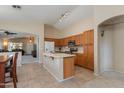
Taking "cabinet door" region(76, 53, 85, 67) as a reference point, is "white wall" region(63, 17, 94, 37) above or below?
above

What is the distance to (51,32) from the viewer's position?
1018cm

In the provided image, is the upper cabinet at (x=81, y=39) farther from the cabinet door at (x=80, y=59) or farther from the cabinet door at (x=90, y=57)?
the cabinet door at (x=80, y=59)

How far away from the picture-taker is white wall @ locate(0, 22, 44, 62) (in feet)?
25.5

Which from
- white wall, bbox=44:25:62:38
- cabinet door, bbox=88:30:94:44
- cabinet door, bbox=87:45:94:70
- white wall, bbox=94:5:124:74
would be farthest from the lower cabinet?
→ white wall, bbox=44:25:62:38

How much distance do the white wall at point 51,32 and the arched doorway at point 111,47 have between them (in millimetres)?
5342

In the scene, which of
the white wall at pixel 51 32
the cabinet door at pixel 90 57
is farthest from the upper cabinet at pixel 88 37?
the white wall at pixel 51 32

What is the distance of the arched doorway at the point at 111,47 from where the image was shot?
17.3 feet

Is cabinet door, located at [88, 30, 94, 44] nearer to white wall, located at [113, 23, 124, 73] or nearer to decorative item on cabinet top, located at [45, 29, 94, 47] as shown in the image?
decorative item on cabinet top, located at [45, 29, 94, 47]

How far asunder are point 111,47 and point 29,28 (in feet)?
19.2

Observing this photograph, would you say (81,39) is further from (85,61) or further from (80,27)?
(85,61)

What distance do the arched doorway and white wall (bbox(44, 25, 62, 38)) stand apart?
534cm
